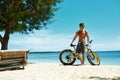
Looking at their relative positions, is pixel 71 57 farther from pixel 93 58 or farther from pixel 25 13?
pixel 25 13

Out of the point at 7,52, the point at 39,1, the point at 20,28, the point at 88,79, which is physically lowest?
the point at 88,79

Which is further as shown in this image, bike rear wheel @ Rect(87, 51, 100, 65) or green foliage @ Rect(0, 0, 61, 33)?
green foliage @ Rect(0, 0, 61, 33)

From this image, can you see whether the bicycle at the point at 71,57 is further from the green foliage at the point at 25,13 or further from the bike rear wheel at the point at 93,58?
the green foliage at the point at 25,13

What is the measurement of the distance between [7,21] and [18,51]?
7590mm

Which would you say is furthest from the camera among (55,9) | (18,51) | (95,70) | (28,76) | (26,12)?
(55,9)

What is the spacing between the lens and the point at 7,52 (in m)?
16.7

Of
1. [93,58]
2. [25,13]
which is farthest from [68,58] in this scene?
[25,13]

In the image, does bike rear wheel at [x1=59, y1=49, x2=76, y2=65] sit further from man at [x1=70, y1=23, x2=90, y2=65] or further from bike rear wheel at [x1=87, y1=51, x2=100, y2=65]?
bike rear wheel at [x1=87, y1=51, x2=100, y2=65]

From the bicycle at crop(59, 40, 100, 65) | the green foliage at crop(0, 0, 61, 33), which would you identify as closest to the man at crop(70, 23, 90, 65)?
the bicycle at crop(59, 40, 100, 65)

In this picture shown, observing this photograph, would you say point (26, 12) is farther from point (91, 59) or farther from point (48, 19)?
point (91, 59)

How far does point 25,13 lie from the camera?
78.7ft

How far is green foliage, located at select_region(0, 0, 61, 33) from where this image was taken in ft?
77.5

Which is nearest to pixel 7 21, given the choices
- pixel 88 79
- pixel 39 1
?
pixel 39 1

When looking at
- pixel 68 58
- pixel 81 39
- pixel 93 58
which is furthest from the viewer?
pixel 93 58
